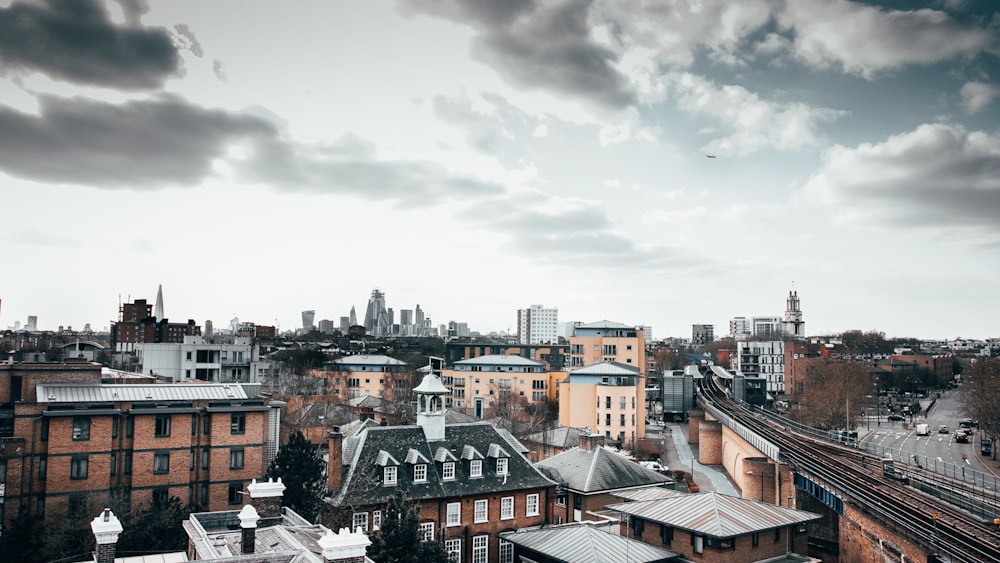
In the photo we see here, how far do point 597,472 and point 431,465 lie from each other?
34.3 ft

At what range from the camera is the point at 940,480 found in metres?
47.8

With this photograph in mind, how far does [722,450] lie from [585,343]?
32.2m

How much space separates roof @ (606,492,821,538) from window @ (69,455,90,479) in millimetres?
30132

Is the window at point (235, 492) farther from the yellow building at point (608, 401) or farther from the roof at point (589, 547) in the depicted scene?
the yellow building at point (608, 401)

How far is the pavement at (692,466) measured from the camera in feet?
213

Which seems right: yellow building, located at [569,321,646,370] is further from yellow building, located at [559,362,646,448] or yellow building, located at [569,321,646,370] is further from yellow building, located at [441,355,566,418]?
yellow building, located at [559,362,646,448]

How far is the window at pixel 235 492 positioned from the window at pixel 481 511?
16424 mm

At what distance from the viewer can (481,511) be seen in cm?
4072

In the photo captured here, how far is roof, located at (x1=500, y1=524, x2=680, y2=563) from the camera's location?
3234 cm

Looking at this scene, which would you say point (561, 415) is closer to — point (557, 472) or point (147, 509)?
point (557, 472)

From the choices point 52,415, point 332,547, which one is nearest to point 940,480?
point 332,547

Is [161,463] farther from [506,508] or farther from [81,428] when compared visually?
[506,508]

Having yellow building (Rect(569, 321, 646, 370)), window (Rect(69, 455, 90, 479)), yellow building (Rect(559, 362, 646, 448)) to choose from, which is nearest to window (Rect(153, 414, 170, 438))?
window (Rect(69, 455, 90, 479))

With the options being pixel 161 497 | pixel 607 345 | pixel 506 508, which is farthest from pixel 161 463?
pixel 607 345
